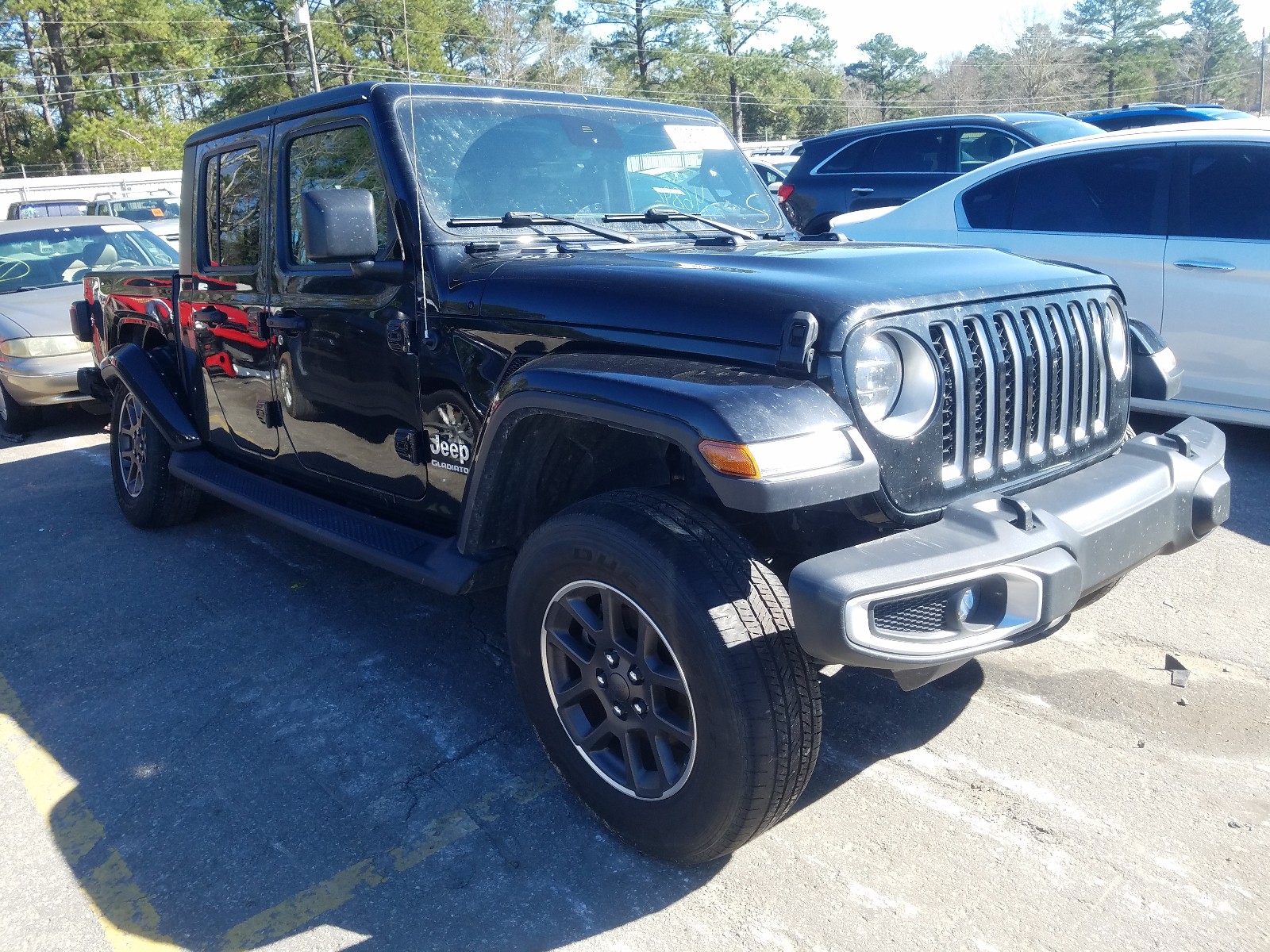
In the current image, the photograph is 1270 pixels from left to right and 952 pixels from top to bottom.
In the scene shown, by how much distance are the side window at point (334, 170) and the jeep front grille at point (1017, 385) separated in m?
1.87

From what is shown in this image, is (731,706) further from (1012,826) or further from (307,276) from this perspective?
(307,276)

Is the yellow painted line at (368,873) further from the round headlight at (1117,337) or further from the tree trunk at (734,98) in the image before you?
the tree trunk at (734,98)

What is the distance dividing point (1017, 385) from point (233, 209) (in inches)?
135

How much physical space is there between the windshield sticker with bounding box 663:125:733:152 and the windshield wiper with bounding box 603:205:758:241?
384 millimetres

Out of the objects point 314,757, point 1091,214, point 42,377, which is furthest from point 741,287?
point 42,377

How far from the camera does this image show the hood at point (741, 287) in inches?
97.9

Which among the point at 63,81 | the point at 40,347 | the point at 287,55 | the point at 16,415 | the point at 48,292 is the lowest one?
the point at 16,415

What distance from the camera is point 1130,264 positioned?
557 centimetres

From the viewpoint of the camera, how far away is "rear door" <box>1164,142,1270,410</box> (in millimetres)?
5148

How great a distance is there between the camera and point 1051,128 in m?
9.29

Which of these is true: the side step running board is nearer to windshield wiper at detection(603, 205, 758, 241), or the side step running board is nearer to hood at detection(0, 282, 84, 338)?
windshield wiper at detection(603, 205, 758, 241)

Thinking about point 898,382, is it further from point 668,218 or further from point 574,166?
point 574,166

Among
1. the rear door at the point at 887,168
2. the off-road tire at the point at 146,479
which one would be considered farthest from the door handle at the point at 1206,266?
the off-road tire at the point at 146,479

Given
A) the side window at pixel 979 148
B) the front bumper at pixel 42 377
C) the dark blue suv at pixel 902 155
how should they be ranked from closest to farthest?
the front bumper at pixel 42 377
the dark blue suv at pixel 902 155
the side window at pixel 979 148
